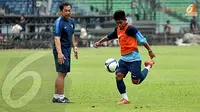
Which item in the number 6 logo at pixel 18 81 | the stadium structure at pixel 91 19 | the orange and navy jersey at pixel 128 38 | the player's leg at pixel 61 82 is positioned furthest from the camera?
the stadium structure at pixel 91 19

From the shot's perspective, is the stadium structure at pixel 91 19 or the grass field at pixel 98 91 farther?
the stadium structure at pixel 91 19

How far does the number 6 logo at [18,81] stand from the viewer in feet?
44.3

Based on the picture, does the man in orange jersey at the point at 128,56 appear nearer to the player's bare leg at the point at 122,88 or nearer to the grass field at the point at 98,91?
the player's bare leg at the point at 122,88

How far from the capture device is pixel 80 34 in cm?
4688

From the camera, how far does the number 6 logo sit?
1349cm

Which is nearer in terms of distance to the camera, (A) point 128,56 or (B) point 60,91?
(A) point 128,56

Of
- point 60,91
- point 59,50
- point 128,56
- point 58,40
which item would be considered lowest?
point 60,91

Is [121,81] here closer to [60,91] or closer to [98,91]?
[60,91]

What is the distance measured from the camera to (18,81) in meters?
17.9

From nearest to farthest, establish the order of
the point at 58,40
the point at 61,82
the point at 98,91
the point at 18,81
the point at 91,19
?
the point at 58,40 < the point at 61,82 < the point at 98,91 < the point at 18,81 < the point at 91,19

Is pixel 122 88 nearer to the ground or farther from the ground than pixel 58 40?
nearer to the ground

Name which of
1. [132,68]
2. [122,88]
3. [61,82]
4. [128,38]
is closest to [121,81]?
[122,88]

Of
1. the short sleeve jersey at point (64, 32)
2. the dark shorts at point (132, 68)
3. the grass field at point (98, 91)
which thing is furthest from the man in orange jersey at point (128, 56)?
the short sleeve jersey at point (64, 32)

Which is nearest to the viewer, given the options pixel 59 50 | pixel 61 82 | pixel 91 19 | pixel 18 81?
pixel 59 50
